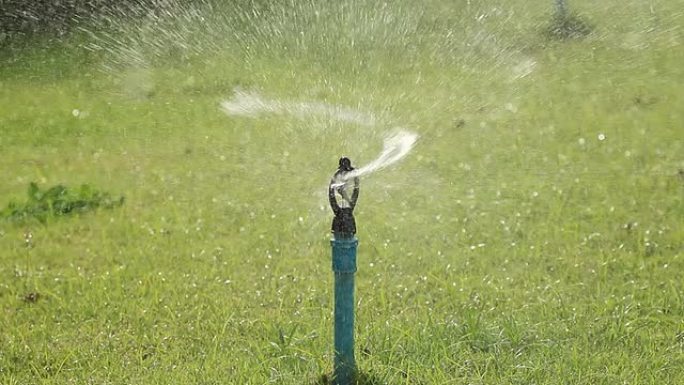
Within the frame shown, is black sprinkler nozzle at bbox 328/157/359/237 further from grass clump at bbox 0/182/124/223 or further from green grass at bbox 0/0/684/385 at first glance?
grass clump at bbox 0/182/124/223

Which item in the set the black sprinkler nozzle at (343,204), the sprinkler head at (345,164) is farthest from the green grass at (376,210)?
the sprinkler head at (345,164)

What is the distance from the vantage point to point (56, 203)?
21.4 ft

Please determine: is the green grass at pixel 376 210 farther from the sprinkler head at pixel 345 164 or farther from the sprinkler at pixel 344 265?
the sprinkler head at pixel 345 164

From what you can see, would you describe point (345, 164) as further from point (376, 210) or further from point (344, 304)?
point (376, 210)

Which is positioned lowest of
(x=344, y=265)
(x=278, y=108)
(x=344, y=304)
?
(x=344, y=304)

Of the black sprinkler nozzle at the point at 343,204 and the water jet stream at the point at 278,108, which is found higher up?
the water jet stream at the point at 278,108

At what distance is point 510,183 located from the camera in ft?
21.7

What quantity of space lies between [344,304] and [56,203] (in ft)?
11.2

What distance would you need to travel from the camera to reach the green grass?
4395 millimetres

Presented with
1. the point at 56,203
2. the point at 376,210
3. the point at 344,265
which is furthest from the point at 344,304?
the point at 56,203

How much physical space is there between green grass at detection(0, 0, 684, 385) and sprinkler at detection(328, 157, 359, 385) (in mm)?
266

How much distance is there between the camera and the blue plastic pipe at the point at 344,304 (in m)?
3.59

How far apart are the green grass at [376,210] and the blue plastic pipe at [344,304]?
9.4 inches

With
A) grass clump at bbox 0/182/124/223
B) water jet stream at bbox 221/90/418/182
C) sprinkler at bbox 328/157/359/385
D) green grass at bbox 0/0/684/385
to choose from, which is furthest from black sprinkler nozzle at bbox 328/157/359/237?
grass clump at bbox 0/182/124/223
